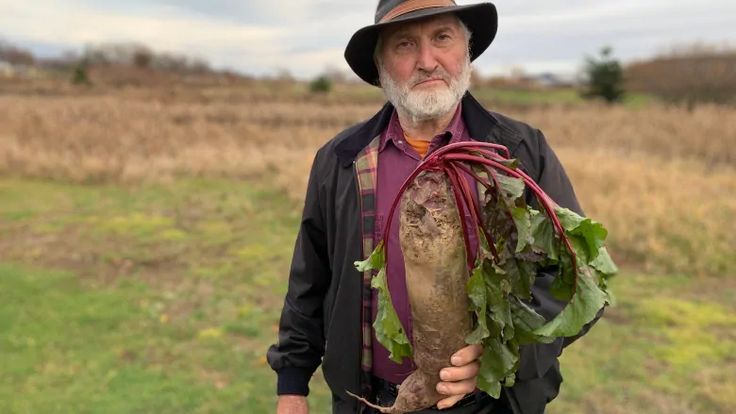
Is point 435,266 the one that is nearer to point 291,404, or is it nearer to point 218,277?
point 291,404

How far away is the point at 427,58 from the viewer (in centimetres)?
214

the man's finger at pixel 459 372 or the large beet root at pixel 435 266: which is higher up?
the large beet root at pixel 435 266

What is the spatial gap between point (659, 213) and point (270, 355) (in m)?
7.18

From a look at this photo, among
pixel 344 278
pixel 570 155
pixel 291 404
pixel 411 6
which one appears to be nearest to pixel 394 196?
pixel 344 278

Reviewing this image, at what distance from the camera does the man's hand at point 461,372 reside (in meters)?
1.62

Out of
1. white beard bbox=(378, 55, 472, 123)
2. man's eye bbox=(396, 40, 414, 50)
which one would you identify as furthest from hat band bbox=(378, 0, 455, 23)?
white beard bbox=(378, 55, 472, 123)

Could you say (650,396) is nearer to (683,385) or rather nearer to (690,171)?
(683,385)

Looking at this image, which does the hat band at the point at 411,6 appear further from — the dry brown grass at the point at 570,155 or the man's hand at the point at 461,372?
the dry brown grass at the point at 570,155

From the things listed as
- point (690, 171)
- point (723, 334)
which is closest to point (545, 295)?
point (723, 334)

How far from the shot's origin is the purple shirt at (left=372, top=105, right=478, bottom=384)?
2002 mm

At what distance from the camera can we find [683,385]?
4562 millimetres

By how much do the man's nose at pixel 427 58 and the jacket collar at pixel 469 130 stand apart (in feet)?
0.72

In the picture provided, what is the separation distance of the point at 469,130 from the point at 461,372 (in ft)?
3.15

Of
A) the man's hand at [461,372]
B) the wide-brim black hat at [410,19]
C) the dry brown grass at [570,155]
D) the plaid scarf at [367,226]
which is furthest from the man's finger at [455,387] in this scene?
the dry brown grass at [570,155]
